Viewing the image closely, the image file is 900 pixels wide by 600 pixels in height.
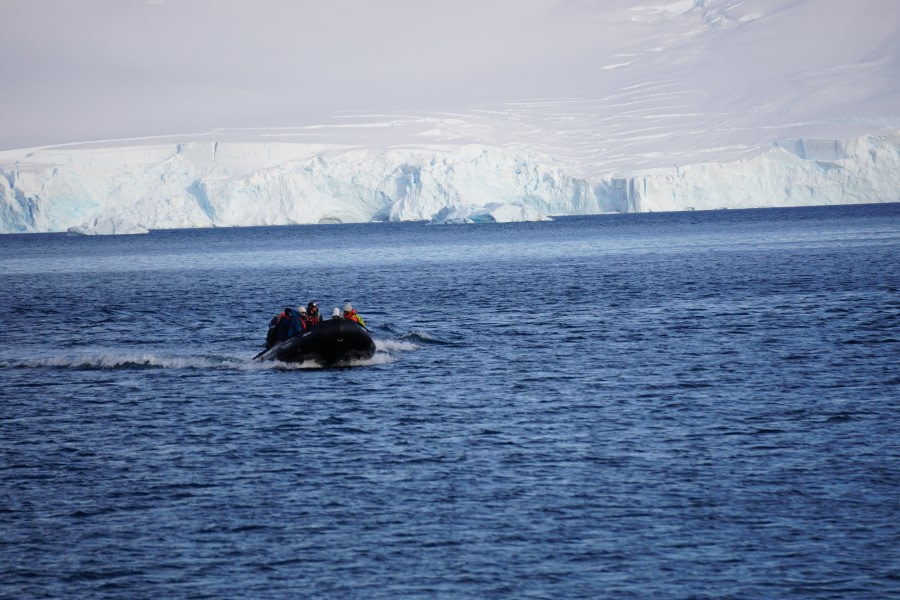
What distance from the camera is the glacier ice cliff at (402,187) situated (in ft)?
459

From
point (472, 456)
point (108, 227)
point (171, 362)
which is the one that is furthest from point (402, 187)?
point (472, 456)

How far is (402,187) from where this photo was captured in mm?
144000

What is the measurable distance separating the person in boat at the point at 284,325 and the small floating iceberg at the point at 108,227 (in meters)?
116

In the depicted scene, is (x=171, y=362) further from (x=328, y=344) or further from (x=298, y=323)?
(x=328, y=344)

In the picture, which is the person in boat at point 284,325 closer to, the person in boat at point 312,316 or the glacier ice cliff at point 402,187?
the person in boat at point 312,316

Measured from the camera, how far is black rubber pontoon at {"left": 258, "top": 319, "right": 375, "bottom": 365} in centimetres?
2784

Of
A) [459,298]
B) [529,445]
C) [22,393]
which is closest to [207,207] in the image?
[459,298]

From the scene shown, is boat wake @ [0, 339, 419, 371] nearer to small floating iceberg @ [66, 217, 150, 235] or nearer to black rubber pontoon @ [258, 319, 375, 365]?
black rubber pontoon @ [258, 319, 375, 365]

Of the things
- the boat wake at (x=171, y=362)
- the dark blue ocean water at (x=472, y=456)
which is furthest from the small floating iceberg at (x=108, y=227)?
the boat wake at (x=171, y=362)

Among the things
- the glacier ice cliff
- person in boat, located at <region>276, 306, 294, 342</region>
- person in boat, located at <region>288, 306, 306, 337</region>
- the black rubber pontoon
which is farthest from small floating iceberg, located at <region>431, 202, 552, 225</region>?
the black rubber pontoon

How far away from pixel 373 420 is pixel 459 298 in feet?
86.3

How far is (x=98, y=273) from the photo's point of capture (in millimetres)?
74500

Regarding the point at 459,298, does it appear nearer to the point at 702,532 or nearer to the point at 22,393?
the point at 22,393

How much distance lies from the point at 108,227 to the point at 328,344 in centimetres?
11929
